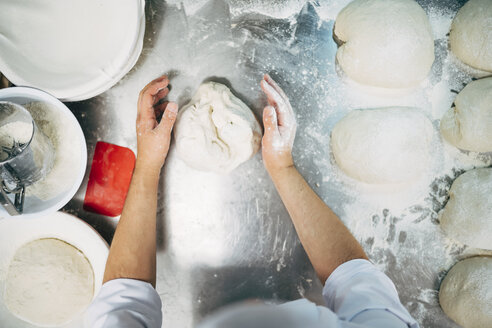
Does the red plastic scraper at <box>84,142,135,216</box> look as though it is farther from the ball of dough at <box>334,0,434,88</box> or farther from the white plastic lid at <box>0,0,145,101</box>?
the ball of dough at <box>334,0,434,88</box>

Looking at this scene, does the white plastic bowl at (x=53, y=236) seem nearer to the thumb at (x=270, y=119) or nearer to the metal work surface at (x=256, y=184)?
the metal work surface at (x=256, y=184)

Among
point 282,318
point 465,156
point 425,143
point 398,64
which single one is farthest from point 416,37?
point 282,318

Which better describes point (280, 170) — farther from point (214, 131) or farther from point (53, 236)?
point (53, 236)

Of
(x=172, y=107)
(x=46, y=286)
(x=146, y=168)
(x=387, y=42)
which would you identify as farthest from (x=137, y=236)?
(x=387, y=42)

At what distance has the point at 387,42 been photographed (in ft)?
4.05

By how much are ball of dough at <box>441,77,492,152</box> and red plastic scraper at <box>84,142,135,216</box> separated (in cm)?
134

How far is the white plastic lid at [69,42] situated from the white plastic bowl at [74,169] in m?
0.04

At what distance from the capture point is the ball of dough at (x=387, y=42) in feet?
4.05

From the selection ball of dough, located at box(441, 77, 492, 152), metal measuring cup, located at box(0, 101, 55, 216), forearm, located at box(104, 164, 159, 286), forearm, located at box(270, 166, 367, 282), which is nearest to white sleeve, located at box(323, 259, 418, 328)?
forearm, located at box(270, 166, 367, 282)

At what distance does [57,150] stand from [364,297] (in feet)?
A: 3.80

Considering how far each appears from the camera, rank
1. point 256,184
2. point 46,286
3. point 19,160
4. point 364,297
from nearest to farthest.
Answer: point 364,297 < point 19,160 < point 46,286 < point 256,184

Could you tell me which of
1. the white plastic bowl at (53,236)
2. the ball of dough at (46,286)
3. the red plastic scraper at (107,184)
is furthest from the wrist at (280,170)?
the ball of dough at (46,286)

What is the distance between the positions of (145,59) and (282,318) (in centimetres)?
117

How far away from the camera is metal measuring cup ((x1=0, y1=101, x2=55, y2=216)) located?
3.43 ft
